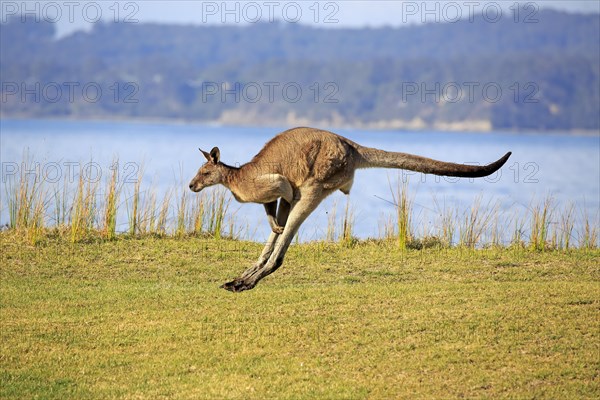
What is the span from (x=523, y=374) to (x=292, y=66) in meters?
157

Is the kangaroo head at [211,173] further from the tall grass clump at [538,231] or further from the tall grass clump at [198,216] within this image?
the tall grass clump at [538,231]

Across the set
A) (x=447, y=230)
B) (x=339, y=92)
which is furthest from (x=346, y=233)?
(x=339, y=92)

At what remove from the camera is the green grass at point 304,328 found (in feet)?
25.2

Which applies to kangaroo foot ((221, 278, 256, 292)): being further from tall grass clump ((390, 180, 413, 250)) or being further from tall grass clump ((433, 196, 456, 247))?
tall grass clump ((433, 196, 456, 247))

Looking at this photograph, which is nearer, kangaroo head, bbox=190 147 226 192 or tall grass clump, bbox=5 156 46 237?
kangaroo head, bbox=190 147 226 192

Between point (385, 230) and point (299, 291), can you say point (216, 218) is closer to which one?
point (385, 230)

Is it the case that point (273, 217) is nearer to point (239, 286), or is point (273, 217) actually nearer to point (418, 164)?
point (239, 286)

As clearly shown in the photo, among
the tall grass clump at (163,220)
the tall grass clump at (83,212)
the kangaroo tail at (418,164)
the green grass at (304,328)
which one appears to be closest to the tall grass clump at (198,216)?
the tall grass clump at (163,220)

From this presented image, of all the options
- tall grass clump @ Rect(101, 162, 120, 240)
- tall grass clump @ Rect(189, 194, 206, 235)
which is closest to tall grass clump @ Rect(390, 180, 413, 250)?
tall grass clump @ Rect(189, 194, 206, 235)

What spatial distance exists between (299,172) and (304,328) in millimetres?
1490

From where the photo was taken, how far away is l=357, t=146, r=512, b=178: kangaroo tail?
9078 mm

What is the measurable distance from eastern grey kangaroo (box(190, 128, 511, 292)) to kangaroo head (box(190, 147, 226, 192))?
0.08m

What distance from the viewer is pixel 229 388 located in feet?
25.1

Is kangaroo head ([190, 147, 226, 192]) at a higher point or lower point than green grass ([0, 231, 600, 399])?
higher
